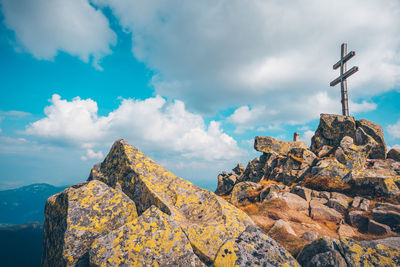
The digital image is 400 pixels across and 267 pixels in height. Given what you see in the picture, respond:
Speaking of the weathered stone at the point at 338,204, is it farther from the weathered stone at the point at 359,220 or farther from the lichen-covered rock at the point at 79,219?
the lichen-covered rock at the point at 79,219

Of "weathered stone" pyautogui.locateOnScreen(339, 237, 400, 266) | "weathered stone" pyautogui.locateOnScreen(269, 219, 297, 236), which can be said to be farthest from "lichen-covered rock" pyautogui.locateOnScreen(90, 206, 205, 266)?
"weathered stone" pyautogui.locateOnScreen(269, 219, 297, 236)

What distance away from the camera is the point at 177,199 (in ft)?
33.8

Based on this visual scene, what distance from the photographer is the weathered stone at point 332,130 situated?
27.7m

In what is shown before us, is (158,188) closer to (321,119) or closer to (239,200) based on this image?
(239,200)

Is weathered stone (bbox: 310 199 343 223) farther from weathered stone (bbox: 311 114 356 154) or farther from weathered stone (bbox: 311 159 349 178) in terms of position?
weathered stone (bbox: 311 114 356 154)

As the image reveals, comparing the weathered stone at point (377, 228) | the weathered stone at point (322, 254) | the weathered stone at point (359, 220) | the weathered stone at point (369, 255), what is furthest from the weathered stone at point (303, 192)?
the weathered stone at point (369, 255)

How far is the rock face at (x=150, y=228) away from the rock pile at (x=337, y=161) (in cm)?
1610

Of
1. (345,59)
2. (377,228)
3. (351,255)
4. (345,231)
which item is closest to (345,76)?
(345,59)

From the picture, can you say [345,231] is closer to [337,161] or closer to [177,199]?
[337,161]

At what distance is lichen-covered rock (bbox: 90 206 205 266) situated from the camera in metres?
6.57

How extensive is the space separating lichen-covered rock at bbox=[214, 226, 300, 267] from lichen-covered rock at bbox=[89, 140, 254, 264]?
1.11m

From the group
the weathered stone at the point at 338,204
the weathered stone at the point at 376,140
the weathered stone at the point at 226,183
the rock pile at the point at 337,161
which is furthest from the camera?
the weathered stone at the point at 226,183

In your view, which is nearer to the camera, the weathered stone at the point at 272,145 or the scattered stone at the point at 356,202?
the scattered stone at the point at 356,202

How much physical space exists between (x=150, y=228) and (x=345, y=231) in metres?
14.1
